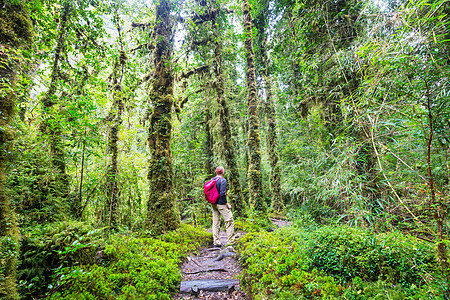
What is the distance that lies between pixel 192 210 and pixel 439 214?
7797 mm

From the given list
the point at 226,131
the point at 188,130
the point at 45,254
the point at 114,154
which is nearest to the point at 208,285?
the point at 45,254

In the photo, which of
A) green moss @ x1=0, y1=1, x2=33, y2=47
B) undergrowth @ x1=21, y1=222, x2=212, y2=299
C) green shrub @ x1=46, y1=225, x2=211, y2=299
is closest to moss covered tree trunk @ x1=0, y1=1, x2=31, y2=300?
green moss @ x1=0, y1=1, x2=33, y2=47

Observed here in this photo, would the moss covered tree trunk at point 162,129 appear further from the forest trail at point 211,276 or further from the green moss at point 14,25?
the green moss at point 14,25

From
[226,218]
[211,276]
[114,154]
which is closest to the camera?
[211,276]

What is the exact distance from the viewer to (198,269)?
454cm

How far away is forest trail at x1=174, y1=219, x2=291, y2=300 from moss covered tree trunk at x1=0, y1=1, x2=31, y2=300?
2.54 meters

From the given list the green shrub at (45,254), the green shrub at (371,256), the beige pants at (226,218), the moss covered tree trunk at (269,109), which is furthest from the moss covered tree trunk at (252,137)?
the green shrub at (45,254)

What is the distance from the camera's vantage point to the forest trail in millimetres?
3490

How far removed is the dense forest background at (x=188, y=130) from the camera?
228cm

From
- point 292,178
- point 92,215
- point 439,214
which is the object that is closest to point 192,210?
point 92,215

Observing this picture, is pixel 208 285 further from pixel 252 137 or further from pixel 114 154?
pixel 252 137

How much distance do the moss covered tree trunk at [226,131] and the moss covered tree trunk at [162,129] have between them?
8.78ft

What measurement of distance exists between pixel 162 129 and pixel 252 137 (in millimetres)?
4155

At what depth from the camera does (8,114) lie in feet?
8.00
